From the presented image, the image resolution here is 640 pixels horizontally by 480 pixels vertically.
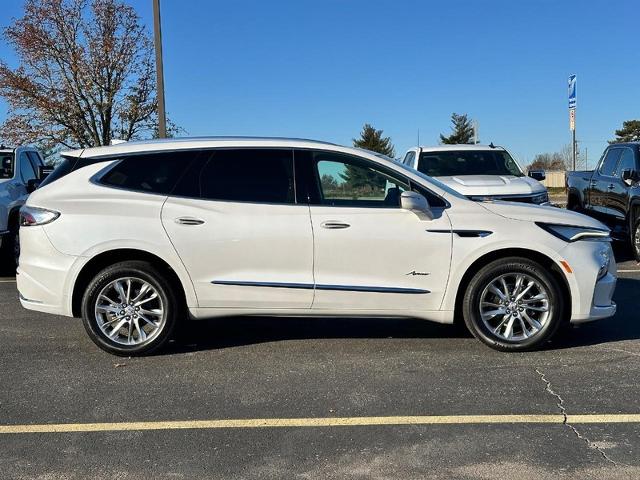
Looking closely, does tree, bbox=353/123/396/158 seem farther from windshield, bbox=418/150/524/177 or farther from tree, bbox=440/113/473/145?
windshield, bbox=418/150/524/177

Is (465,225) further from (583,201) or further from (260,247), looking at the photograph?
(583,201)

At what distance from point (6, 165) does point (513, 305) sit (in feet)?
27.5

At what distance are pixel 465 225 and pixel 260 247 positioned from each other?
5.50 ft

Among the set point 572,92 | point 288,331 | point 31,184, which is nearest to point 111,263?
point 288,331

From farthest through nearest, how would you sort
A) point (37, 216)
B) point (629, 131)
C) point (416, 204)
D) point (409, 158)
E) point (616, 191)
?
1. point (629, 131)
2. point (409, 158)
3. point (616, 191)
4. point (37, 216)
5. point (416, 204)

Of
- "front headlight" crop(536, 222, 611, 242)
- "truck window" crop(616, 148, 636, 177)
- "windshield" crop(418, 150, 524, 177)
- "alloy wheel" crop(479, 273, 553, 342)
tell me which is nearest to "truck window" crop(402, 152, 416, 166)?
"windshield" crop(418, 150, 524, 177)

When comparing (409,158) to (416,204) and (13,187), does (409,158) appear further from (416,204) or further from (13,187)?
(416,204)

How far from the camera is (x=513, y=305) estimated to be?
520cm

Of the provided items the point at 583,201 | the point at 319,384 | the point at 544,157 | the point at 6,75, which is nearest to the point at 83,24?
the point at 6,75

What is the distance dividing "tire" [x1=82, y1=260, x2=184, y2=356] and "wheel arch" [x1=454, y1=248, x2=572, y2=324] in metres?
2.40

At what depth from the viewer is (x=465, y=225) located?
5145 millimetres

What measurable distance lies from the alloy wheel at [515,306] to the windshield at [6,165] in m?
7.91

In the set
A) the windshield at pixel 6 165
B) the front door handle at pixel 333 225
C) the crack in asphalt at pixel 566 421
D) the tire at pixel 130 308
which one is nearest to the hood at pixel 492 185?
the front door handle at pixel 333 225

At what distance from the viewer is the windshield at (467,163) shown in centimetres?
1062
